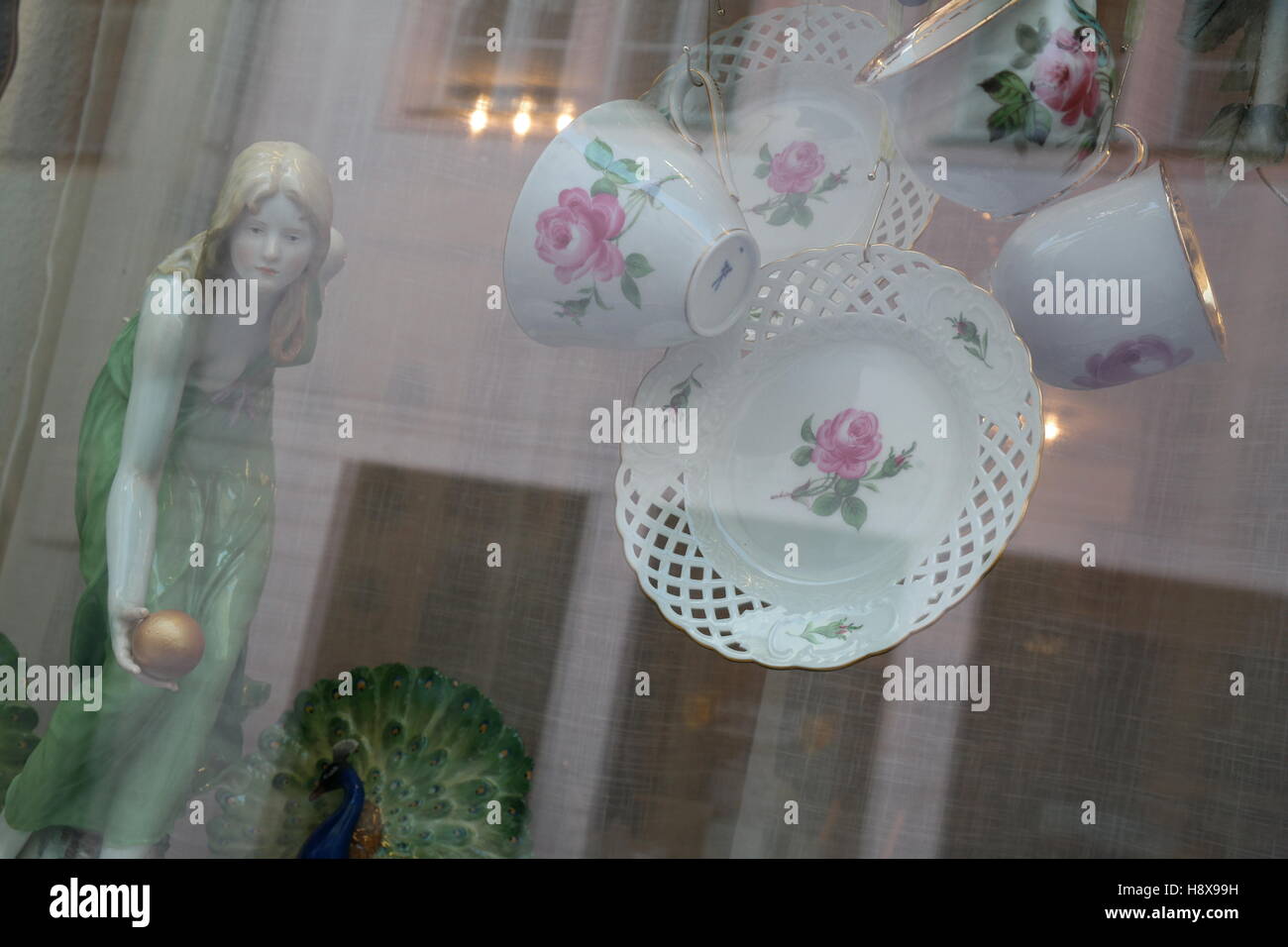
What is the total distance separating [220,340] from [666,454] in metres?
0.28

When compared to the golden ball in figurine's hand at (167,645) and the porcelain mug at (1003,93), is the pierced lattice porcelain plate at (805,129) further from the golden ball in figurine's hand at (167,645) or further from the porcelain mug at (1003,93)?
the golden ball in figurine's hand at (167,645)

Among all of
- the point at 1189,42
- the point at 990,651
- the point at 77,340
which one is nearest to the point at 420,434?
the point at 77,340

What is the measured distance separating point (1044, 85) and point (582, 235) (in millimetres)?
246

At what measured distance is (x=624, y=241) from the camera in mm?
612

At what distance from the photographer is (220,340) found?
2.28 ft

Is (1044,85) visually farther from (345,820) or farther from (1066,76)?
(345,820)

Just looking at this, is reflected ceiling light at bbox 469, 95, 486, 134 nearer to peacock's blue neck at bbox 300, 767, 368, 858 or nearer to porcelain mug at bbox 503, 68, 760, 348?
porcelain mug at bbox 503, 68, 760, 348

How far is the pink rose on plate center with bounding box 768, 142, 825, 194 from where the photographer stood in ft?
2.41

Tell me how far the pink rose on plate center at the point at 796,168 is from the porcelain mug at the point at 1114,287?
5.7 inches

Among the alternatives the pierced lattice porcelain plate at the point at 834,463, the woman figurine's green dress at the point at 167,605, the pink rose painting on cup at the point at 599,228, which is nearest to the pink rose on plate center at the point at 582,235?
the pink rose painting on cup at the point at 599,228

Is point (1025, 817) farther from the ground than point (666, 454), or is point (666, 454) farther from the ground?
point (666, 454)

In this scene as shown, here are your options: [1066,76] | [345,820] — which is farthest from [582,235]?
[345,820]

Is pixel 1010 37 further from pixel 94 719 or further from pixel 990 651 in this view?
pixel 94 719

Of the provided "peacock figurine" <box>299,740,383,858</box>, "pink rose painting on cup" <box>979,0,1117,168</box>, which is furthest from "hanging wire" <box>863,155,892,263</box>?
"peacock figurine" <box>299,740,383,858</box>
